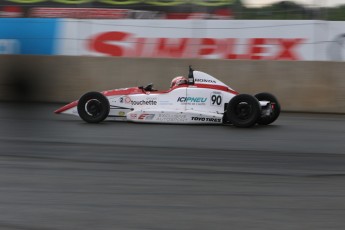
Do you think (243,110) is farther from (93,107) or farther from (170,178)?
(170,178)

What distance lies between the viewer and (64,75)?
1666 cm

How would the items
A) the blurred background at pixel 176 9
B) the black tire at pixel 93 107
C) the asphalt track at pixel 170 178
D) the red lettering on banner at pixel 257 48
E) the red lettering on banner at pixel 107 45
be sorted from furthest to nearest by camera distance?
the red lettering on banner at pixel 107 45 → the red lettering on banner at pixel 257 48 → the blurred background at pixel 176 9 → the black tire at pixel 93 107 → the asphalt track at pixel 170 178

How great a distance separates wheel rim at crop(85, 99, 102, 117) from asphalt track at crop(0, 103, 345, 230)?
0.58 metres

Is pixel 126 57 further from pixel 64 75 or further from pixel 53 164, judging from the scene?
pixel 53 164

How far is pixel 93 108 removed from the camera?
11.9 m

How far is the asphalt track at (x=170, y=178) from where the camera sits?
5230 millimetres

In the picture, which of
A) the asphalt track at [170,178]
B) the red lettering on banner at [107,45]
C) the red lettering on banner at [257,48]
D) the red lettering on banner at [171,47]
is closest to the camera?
the asphalt track at [170,178]

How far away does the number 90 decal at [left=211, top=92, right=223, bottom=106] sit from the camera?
1159 cm

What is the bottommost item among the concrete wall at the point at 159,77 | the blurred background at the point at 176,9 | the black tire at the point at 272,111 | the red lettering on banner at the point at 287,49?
the black tire at the point at 272,111

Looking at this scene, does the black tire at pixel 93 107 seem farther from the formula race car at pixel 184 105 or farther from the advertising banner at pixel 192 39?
the advertising banner at pixel 192 39

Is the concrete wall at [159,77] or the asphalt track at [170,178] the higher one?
the concrete wall at [159,77]

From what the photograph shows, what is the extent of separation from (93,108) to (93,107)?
0.02 m

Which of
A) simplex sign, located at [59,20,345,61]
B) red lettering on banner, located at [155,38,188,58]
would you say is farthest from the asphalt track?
red lettering on banner, located at [155,38,188,58]

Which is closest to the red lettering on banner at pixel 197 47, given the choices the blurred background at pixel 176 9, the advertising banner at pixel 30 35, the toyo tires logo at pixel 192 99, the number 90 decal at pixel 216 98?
the blurred background at pixel 176 9
